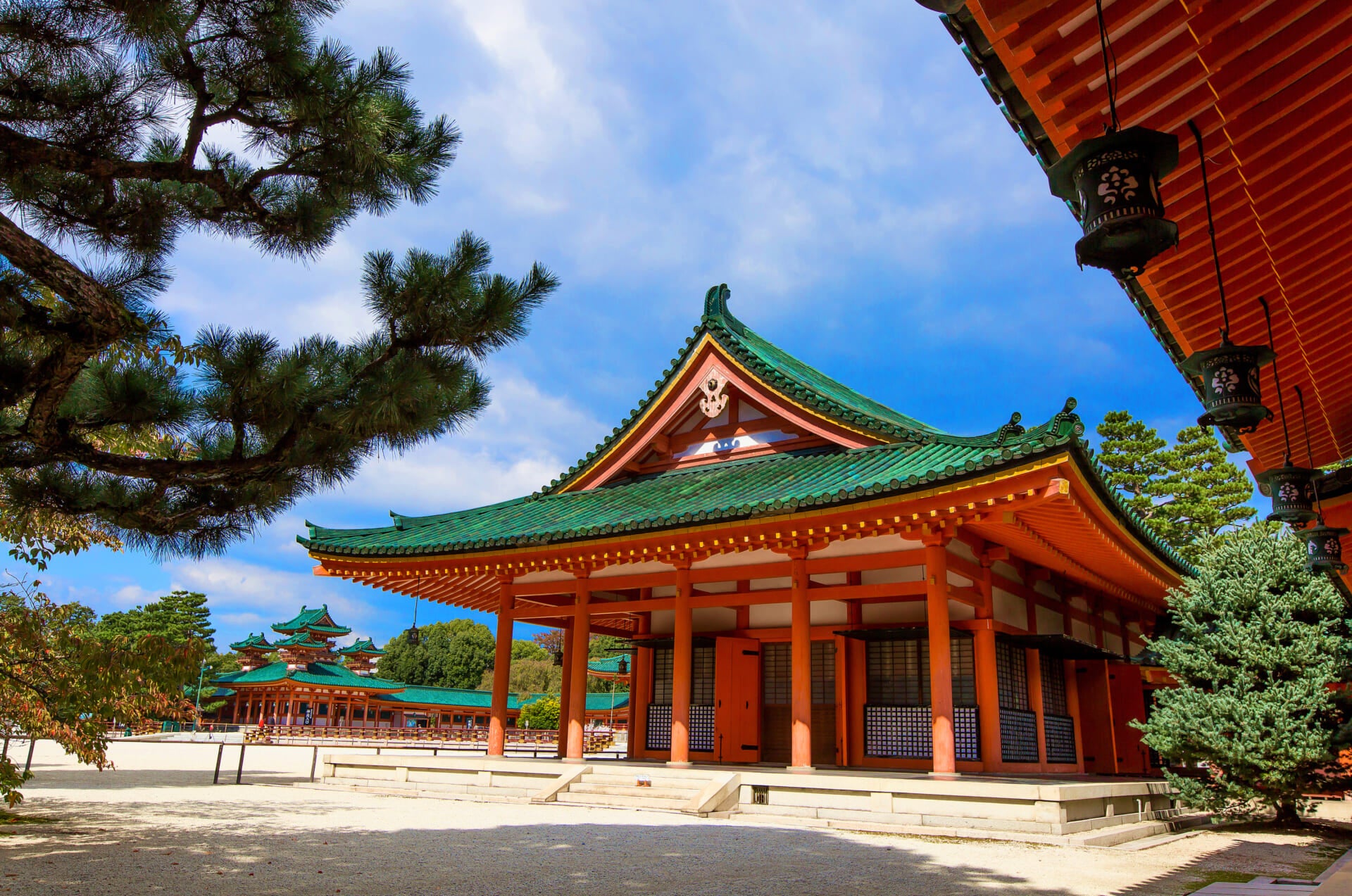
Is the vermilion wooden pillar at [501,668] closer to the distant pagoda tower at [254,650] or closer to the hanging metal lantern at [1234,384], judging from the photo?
the hanging metal lantern at [1234,384]

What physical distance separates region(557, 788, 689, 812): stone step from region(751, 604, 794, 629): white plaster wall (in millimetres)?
3496

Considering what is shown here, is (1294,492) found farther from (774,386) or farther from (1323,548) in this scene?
(774,386)

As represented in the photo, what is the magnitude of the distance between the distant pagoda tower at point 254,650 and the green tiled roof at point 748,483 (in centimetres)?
4918

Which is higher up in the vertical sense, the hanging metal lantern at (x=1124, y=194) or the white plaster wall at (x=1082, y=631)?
the hanging metal lantern at (x=1124, y=194)

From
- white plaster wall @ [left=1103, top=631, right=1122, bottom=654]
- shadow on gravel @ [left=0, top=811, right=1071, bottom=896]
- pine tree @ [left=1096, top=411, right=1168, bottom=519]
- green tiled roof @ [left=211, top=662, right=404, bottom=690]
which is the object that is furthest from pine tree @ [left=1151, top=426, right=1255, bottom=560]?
green tiled roof @ [left=211, top=662, right=404, bottom=690]

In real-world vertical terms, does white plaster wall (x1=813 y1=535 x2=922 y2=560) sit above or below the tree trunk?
above

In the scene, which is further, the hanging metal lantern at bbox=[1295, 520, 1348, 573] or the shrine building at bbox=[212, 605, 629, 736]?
the shrine building at bbox=[212, 605, 629, 736]

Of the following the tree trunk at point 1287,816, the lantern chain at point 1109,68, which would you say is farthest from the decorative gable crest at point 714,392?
the lantern chain at point 1109,68

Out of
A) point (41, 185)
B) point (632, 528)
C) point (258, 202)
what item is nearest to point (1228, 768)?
point (632, 528)

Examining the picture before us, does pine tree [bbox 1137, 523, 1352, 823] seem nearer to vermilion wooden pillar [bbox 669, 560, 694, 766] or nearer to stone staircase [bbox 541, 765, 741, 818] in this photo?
stone staircase [bbox 541, 765, 741, 818]

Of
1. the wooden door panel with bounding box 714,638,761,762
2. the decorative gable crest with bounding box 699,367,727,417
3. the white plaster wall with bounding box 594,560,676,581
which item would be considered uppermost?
the decorative gable crest with bounding box 699,367,727,417

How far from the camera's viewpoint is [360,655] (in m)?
63.2

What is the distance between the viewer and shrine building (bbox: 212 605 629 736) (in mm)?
52906

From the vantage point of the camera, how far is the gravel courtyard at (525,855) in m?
6.38
